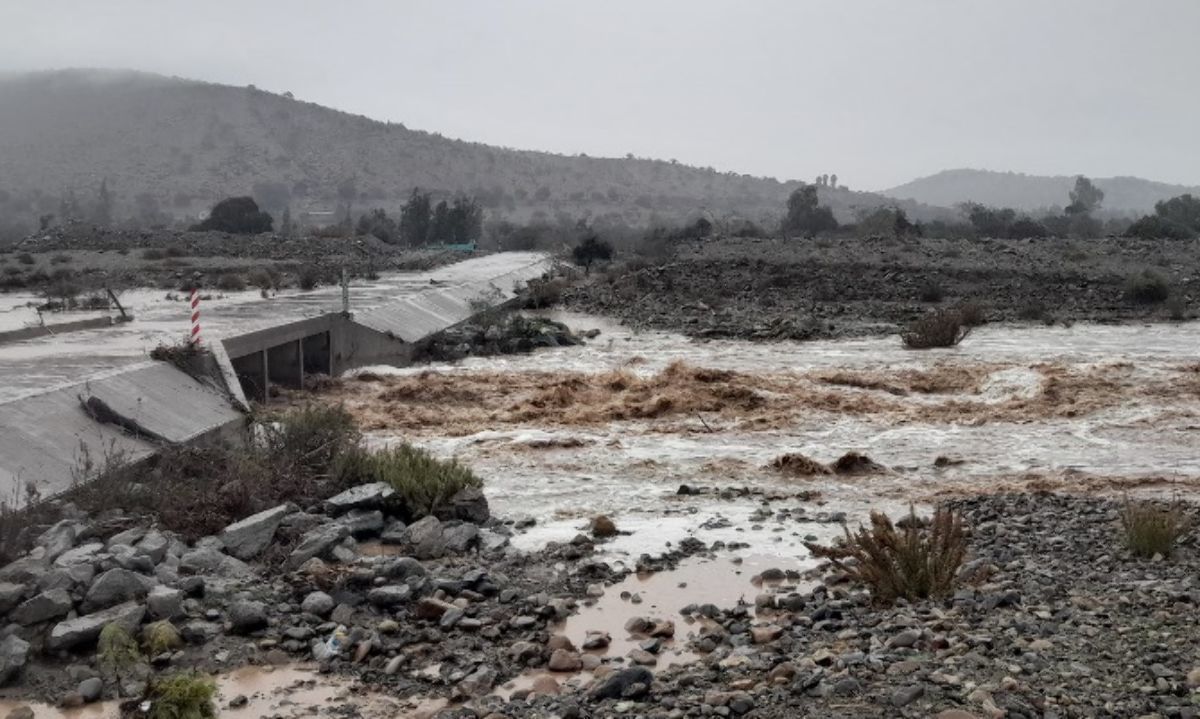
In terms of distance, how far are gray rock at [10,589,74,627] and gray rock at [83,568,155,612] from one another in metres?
0.16

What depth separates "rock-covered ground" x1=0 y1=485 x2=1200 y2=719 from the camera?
225 inches

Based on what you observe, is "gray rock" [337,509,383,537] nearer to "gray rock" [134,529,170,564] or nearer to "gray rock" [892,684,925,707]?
"gray rock" [134,529,170,564]

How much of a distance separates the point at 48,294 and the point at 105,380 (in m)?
16.9

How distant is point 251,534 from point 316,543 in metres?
0.58

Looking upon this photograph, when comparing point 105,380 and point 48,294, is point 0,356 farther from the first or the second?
point 48,294

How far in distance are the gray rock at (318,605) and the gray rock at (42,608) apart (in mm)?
1582

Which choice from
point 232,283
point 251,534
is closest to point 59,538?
point 251,534

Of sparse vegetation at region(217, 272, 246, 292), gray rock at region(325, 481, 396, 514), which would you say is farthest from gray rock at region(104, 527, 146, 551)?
sparse vegetation at region(217, 272, 246, 292)

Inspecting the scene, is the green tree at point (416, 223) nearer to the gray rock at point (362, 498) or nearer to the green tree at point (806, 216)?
the green tree at point (806, 216)

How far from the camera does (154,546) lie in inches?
346

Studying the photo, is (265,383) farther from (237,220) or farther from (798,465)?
(237,220)

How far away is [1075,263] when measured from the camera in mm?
41469

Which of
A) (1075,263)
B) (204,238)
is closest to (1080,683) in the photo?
(1075,263)

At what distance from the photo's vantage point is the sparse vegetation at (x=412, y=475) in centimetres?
1103
